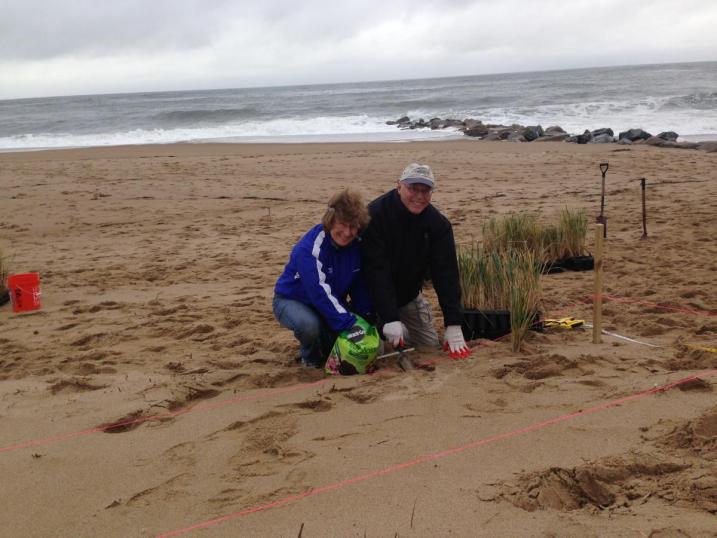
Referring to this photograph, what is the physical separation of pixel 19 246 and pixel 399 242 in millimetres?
5430

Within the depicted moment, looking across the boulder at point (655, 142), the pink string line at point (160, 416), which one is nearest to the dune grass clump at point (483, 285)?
the pink string line at point (160, 416)

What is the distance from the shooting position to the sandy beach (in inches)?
91.3

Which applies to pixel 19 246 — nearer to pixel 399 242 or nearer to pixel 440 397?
pixel 399 242

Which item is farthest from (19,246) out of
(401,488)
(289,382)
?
(401,488)

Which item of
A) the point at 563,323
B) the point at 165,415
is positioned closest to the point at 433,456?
the point at 165,415

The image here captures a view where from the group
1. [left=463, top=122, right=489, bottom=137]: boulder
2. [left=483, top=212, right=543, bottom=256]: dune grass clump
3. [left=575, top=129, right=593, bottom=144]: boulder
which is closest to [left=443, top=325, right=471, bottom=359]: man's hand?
[left=483, top=212, right=543, bottom=256]: dune grass clump

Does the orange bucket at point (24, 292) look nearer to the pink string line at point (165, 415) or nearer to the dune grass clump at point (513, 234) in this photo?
the pink string line at point (165, 415)

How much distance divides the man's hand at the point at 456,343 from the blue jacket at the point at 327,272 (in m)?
0.56

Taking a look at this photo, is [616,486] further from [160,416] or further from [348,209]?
[160,416]

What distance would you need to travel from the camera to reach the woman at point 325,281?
3.60 m

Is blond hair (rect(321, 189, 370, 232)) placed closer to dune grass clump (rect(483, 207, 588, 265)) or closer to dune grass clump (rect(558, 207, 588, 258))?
dune grass clump (rect(483, 207, 588, 265))

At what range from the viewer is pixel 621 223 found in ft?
24.6

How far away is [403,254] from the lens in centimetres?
389

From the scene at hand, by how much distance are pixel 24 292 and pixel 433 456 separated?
3.79m
